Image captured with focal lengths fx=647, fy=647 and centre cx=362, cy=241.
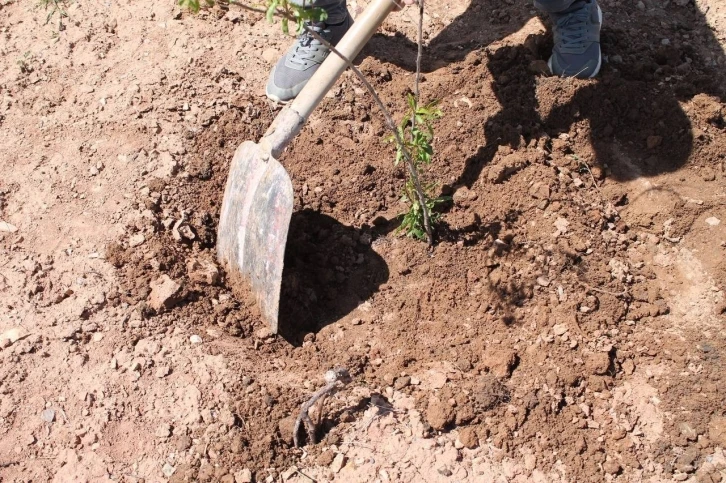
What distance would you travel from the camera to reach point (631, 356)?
2551 mm

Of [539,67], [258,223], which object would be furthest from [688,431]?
[539,67]

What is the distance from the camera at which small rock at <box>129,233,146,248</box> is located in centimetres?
278

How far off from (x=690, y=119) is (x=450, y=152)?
1232mm

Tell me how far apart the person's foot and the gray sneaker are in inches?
48.3

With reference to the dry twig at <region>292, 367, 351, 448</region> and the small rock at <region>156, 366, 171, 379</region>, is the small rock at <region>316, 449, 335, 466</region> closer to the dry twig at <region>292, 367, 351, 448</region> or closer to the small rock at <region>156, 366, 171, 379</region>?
the dry twig at <region>292, 367, 351, 448</region>

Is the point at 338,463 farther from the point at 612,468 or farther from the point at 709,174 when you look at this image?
the point at 709,174

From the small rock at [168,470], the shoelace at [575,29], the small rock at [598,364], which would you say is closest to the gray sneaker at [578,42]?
the shoelace at [575,29]

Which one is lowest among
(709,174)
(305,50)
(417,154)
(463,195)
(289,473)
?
(289,473)

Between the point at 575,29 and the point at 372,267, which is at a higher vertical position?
the point at 575,29

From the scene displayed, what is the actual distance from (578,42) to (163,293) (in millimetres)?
2412

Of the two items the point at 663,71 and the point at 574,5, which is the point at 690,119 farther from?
the point at 574,5

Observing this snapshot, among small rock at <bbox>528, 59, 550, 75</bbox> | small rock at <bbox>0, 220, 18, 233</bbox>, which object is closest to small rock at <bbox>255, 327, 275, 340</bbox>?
small rock at <bbox>0, 220, 18, 233</bbox>

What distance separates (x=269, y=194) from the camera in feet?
8.56

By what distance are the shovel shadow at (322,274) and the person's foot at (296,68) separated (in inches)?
28.9
